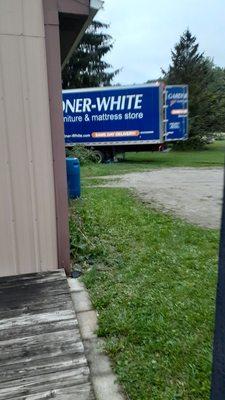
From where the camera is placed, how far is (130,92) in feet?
51.4

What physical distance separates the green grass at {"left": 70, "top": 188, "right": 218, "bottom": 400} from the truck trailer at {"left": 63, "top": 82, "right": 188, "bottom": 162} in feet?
35.2

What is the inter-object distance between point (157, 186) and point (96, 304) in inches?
279

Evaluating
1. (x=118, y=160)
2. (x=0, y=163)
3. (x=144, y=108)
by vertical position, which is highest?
(x=144, y=108)

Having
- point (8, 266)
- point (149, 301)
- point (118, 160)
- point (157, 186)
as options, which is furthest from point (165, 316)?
point (118, 160)

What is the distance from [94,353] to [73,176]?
4.17m

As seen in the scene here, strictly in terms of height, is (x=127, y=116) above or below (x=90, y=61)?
below

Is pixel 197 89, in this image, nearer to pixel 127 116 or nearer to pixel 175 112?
pixel 175 112

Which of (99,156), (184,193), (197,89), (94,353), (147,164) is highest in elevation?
(197,89)

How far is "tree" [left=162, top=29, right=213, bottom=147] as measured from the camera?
87.0 ft

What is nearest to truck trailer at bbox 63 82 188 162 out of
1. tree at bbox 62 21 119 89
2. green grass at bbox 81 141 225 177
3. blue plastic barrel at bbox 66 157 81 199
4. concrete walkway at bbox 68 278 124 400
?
green grass at bbox 81 141 225 177

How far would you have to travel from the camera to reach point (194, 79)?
93.1ft

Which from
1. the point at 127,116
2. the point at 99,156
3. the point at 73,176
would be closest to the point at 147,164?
the point at 99,156

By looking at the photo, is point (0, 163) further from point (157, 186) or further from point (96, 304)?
point (157, 186)

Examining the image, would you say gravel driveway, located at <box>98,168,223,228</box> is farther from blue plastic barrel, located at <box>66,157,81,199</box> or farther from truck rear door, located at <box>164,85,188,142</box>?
truck rear door, located at <box>164,85,188,142</box>
